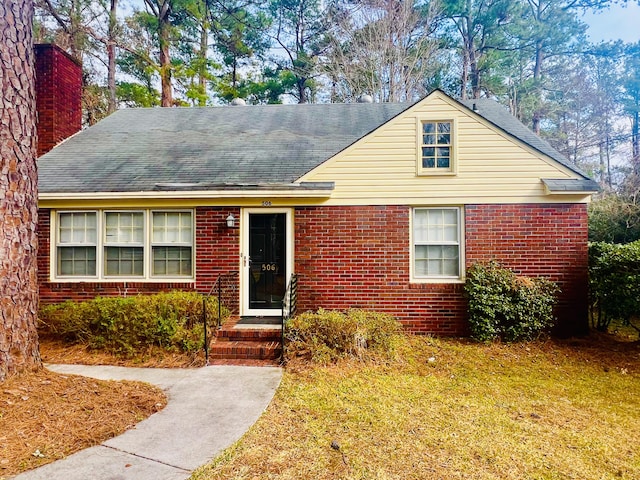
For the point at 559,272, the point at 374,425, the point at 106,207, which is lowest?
the point at 374,425

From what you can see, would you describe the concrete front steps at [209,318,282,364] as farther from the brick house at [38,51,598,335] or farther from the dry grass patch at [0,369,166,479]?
the dry grass patch at [0,369,166,479]

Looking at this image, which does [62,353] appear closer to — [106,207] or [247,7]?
[106,207]

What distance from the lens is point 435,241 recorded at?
7.20m

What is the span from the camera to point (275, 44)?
2045 cm

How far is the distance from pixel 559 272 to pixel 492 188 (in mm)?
2097

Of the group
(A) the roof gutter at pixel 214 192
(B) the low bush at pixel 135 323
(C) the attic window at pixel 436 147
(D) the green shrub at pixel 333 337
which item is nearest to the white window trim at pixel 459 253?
(C) the attic window at pixel 436 147

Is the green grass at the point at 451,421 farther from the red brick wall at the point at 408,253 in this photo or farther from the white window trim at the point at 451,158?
the white window trim at the point at 451,158

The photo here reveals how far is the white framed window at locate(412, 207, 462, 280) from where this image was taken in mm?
7191

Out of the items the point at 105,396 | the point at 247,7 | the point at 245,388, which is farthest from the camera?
the point at 247,7

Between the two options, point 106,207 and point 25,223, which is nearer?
point 25,223

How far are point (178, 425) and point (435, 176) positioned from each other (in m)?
6.03

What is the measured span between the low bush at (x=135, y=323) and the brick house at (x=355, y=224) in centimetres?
110

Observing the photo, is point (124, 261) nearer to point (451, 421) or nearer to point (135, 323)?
point (135, 323)

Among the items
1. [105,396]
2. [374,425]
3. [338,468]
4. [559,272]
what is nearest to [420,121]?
[559,272]
